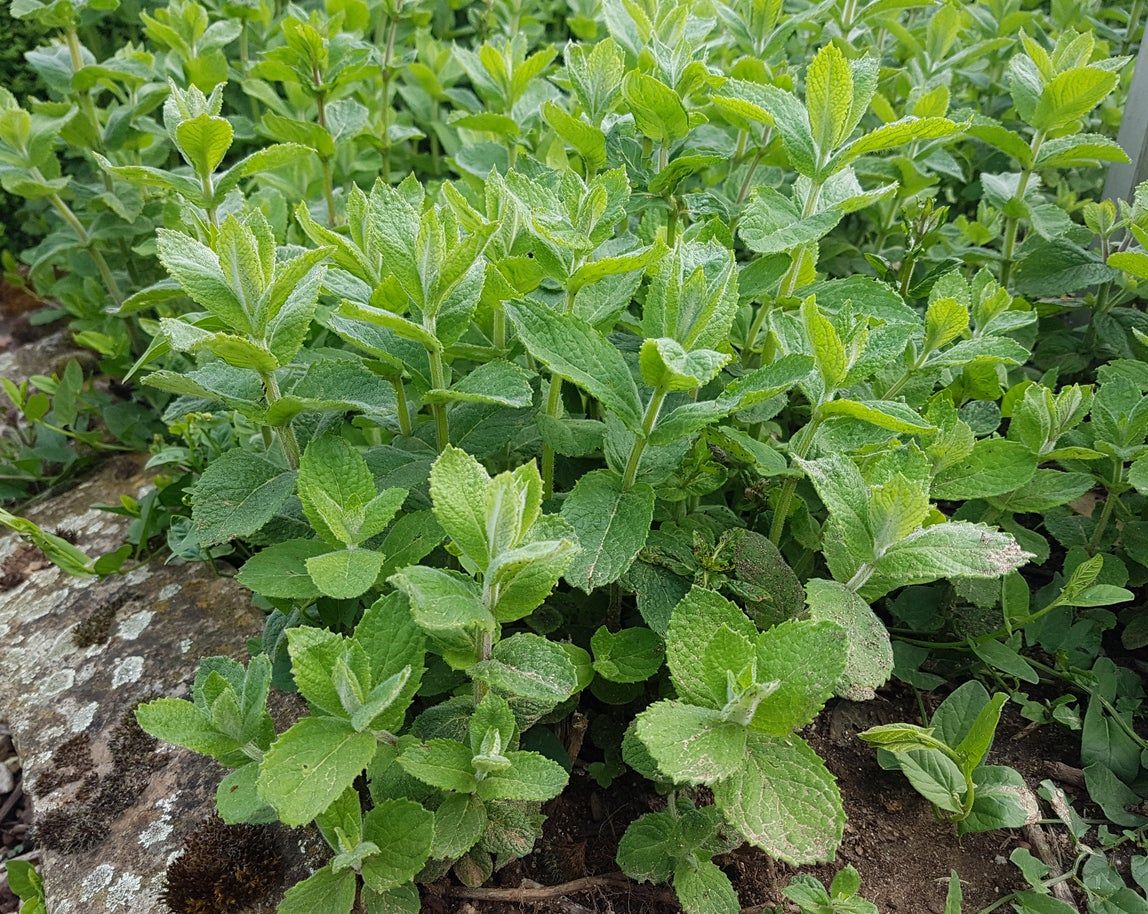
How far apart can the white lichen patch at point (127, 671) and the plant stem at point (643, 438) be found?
1390 millimetres

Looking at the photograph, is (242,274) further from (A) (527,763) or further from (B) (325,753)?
(A) (527,763)

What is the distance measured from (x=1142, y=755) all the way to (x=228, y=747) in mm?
1846

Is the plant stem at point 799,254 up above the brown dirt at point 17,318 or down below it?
above

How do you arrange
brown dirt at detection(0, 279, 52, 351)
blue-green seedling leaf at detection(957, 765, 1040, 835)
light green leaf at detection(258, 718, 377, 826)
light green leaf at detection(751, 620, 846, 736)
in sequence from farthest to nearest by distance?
brown dirt at detection(0, 279, 52, 351) < blue-green seedling leaf at detection(957, 765, 1040, 835) < light green leaf at detection(751, 620, 846, 736) < light green leaf at detection(258, 718, 377, 826)

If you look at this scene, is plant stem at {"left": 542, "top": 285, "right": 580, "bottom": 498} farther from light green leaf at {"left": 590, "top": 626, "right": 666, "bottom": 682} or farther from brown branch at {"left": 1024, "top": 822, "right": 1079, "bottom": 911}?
brown branch at {"left": 1024, "top": 822, "right": 1079, "bottom": 911}

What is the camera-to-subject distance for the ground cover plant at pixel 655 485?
1.32 metres

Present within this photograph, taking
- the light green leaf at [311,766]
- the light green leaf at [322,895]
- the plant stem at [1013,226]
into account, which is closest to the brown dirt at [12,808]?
the light green leaf at [322,895]

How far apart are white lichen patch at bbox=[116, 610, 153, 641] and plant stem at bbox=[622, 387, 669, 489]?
1451 mm

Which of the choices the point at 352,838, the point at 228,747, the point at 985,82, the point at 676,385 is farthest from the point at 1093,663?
the point at 985,82

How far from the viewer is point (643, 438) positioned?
1456mm

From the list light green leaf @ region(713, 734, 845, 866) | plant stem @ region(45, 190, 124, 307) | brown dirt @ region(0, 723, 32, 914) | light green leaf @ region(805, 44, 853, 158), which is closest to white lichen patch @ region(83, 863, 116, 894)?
brown dirt @ region(0, 723, 32, 914)

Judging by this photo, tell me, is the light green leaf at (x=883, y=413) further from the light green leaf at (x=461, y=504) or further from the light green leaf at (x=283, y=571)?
the light green leaf at (x=283, y=571)

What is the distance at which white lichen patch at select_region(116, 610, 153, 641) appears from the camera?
2236 millimetres

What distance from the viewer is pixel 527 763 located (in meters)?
1.37
